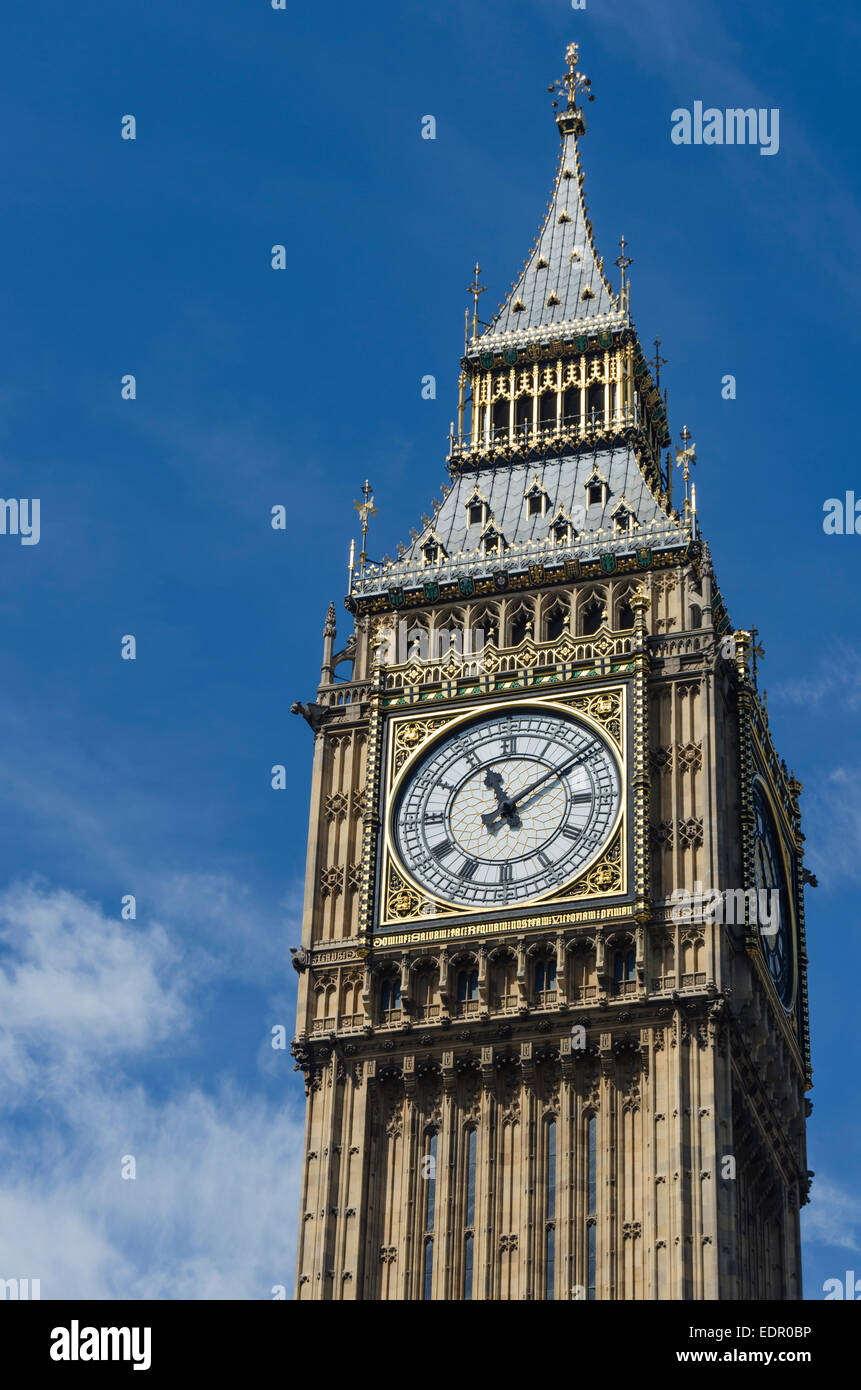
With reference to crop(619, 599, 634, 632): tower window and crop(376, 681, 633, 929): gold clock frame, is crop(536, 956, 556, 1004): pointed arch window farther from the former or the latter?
crop(619, 599, 634, 632): tower window

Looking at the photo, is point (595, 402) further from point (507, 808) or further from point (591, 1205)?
point (591, 1205)

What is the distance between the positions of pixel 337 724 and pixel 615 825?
837 centimetres

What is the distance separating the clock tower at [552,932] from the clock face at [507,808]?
7 centimetres

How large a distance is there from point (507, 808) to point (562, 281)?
806 inches

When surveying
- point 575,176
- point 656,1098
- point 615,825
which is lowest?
point 656,1098

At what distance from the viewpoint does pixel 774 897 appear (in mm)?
72188

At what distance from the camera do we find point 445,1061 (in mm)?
68125

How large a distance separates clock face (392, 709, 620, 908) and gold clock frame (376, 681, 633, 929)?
170 millimetres

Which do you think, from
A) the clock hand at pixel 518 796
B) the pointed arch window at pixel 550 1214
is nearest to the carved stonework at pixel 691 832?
the clock hand at pixel 518 796

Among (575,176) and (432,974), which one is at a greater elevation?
(575,176)

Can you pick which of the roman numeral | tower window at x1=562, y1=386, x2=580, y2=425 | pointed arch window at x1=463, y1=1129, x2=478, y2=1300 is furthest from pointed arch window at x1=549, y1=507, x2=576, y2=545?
pointed arch window at x1=463, y1=1129, x2=478, y2=1300
